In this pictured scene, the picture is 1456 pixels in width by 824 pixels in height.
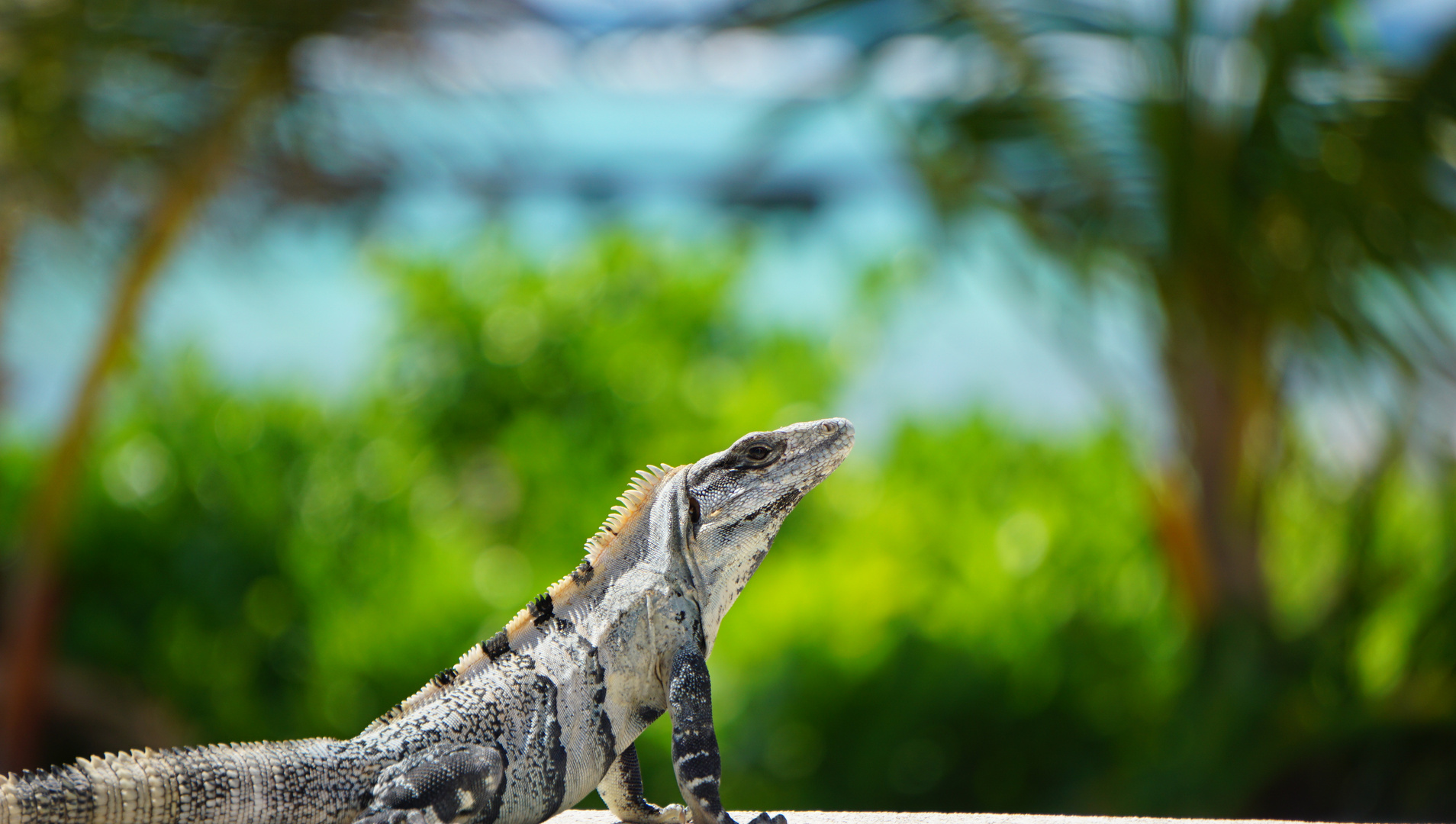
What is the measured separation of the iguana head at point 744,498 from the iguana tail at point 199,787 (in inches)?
36.4

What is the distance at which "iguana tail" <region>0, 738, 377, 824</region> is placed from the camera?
7.57ft

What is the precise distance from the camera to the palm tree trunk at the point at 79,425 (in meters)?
7.64

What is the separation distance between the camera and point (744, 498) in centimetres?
286

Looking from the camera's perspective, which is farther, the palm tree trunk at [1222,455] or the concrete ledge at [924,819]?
the palm tree trunk at [1222,455]

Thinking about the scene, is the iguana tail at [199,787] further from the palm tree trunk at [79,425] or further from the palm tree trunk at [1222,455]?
the palm tree trunk at [79,425]

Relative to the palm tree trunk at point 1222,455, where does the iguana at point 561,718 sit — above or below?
above

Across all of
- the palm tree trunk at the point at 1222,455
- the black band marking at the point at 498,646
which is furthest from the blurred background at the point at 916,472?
the black band marking at the point at 498,646

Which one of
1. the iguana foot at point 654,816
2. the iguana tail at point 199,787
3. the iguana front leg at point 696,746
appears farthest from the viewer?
the iguana foot at point 654,816

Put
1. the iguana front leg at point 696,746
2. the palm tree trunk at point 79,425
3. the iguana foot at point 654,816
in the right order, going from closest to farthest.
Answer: the iguana front leg at point 696,746 → the iguana foot at point 654,816 → the palm tree trunk at point 79,425

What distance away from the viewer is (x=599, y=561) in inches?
115

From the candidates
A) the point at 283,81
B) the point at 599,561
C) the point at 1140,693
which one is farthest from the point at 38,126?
→ the point at 1140,693

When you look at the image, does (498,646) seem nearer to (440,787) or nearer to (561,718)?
(561,718)

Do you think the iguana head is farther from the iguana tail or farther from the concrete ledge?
the iguana tail

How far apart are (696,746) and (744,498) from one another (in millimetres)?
619
